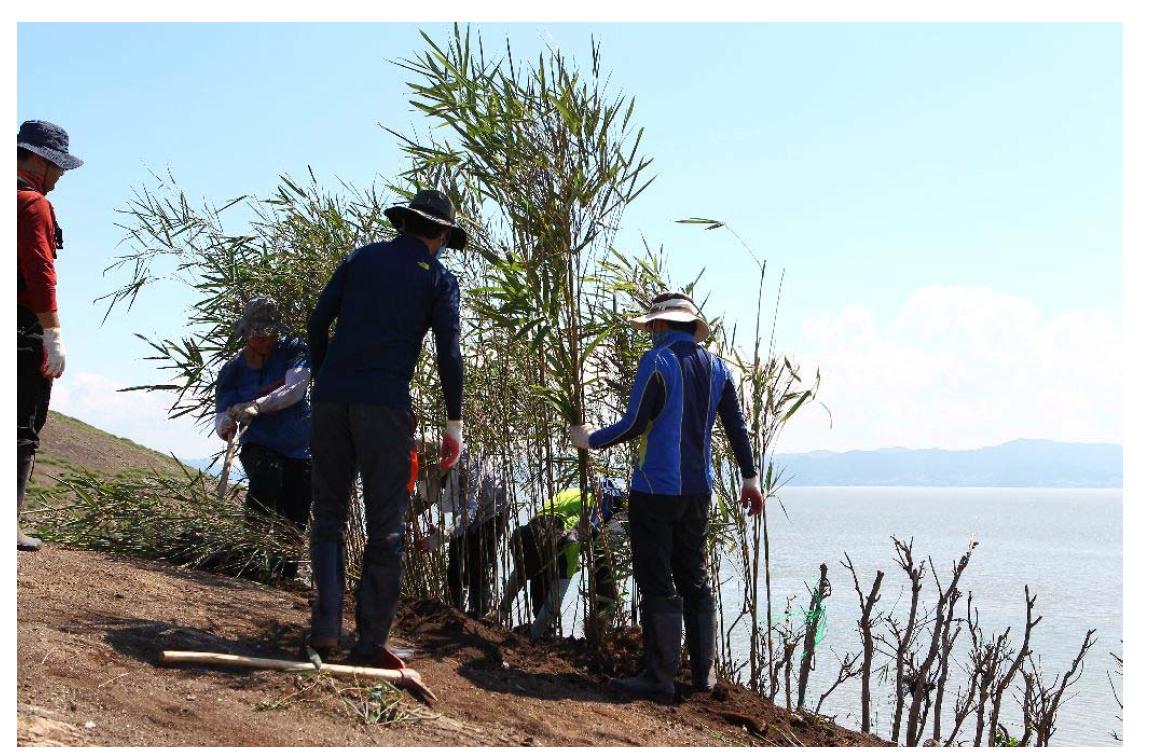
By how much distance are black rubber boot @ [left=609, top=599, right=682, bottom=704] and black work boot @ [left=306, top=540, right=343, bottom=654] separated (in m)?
1.29

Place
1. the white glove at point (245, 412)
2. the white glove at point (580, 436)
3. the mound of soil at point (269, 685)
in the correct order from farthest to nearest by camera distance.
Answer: the white glove at point (245, 412) → the white glove at point (580, 436) → the mound of soil at point (269, 685)

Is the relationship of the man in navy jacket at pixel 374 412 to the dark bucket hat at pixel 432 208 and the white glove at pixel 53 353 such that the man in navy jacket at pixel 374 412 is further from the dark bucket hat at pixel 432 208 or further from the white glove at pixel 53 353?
the white glove at pixel 53 353

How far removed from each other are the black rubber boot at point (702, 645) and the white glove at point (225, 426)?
2670 millimetres

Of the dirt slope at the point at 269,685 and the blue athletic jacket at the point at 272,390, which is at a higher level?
the blue athletic jacket at the point at 272,390

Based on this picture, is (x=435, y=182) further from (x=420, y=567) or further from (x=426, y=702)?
(x=426, y=702)

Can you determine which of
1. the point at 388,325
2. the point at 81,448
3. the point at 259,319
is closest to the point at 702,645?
the point at 388,325

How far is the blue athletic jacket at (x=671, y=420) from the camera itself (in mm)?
4680

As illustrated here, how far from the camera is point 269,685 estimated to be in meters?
3.99

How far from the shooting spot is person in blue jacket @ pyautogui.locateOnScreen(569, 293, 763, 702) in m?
4.70

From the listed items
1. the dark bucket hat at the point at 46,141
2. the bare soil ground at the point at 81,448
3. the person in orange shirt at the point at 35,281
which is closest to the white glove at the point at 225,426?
the person in orange shirt at the point at 35,281

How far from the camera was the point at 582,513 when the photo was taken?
5.33m

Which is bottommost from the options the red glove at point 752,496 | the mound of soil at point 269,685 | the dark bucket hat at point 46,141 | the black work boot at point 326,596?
the mound of soil at point 269,685

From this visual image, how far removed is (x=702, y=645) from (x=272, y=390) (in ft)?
8.70

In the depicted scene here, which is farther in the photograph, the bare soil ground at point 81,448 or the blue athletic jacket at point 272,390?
the bare soil ground at point 81,448
